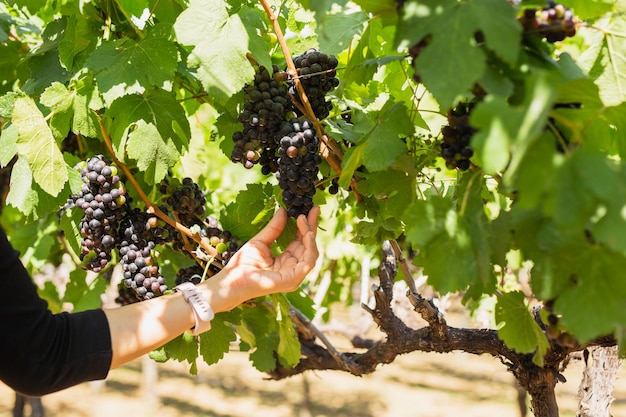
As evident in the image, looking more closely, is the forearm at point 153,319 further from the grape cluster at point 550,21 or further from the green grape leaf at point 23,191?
the grape cluster at point 550,21

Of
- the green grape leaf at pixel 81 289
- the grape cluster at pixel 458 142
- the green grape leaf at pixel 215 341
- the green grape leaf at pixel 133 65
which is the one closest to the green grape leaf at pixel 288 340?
the green grape leaf at pixel 215 341

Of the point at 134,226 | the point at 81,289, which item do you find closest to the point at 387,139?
the point at 134,226

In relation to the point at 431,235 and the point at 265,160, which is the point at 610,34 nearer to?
the point at 431,235

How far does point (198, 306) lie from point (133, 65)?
729 millimetres

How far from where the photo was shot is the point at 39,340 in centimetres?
176

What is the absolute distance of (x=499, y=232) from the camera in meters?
1.55

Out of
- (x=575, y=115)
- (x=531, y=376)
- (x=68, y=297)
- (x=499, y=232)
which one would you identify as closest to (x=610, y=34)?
(x=575, y=115)

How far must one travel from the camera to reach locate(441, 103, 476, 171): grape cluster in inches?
63.0

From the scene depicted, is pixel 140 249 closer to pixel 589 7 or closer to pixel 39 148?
pixel 39 148

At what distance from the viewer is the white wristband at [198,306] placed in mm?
1972

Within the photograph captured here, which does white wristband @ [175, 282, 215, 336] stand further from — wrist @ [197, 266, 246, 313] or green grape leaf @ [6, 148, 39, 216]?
green grape leaf @ [6, 148, 39, 216]

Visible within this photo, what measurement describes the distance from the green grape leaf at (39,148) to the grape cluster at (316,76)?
0.78 m

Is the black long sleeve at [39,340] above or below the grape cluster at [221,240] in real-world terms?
above

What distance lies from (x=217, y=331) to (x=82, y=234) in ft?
1.87
